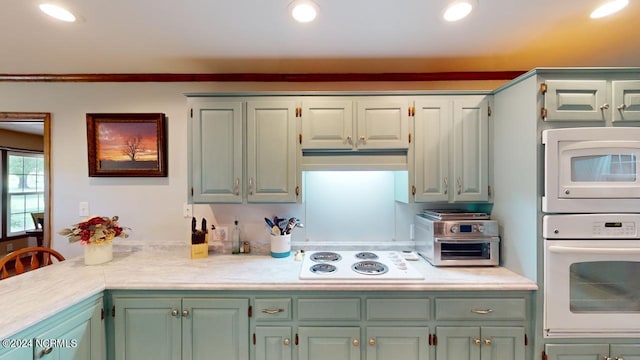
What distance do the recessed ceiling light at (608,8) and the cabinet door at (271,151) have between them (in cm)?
179

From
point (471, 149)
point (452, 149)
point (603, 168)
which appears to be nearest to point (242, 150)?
point (452, 149)

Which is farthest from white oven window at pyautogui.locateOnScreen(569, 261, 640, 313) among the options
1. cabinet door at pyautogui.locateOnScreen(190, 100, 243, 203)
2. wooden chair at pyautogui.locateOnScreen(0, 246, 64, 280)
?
wooden chair at pyautogui.locateOnScreen(0, 246, 64, 280)

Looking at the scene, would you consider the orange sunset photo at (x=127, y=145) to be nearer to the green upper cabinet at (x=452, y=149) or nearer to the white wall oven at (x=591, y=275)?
the green upper cabinet at (x=452, y=149)

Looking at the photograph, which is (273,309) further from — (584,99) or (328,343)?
(584,99)

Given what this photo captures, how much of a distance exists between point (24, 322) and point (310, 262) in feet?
4.69

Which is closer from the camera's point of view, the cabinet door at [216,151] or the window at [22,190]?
the cabinet door at [216,151]

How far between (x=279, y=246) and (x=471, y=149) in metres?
1.58

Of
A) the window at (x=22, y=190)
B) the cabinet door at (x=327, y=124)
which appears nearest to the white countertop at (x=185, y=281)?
Answer: the cabinet door at (x=327, y=124)

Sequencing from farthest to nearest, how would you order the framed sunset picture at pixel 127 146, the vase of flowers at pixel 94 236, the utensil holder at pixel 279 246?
the framed sunset picture at pixel 127 146, the utensil holder at pixel 279 246, the vase of flowers at pixel 94 236

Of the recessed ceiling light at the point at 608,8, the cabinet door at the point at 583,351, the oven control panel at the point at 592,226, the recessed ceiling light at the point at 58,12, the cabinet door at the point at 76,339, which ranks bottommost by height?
the cabinet door at the point at 583,351

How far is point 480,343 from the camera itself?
60.4 inches

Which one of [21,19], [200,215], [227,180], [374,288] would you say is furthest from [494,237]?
[21,19]

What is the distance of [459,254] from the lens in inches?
71.7

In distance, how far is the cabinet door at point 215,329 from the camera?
5.10 ft
